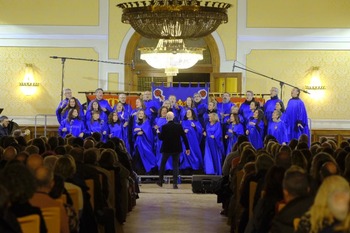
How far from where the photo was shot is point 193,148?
18812 millimetres

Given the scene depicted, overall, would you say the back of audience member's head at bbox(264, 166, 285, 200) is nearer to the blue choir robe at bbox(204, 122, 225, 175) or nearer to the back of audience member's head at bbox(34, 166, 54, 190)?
the back of audience member's head at bbox(34, 166, 54, 190)

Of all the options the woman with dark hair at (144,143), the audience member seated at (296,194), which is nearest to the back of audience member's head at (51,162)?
the audience member seated at (296,194)

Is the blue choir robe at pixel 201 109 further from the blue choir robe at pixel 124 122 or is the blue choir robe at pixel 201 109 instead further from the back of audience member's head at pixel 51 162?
the back of audience member's head at pixel 51 162

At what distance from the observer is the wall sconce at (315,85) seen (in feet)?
75.3

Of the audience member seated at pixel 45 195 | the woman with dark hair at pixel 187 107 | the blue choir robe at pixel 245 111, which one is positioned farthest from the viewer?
the blue choir robe at pixel 245 111

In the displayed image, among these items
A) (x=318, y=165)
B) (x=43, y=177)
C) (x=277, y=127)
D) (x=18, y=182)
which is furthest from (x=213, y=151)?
(x=18, y=182)

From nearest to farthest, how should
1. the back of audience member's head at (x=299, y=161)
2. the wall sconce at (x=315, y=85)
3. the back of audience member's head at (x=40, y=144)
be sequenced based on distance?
1. the back of audience member's head at (x=299, y=161)
2. the back of audience member's head at (x=40, y=144)
3. the wall sconce at (x=315, y=85)

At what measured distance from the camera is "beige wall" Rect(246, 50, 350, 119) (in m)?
23.0

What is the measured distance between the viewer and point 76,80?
76.0ft

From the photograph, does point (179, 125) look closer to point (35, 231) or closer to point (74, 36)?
point (74, 36)

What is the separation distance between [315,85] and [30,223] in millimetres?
17663

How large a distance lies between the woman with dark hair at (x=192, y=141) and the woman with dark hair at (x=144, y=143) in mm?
→ 672

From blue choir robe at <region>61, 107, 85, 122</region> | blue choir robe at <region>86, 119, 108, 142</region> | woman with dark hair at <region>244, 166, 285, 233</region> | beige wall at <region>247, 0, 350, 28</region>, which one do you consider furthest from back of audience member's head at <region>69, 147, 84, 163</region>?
beige wall at <region>247, 0, 350, 28</region>

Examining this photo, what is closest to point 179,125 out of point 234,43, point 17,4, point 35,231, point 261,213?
point 234,43
